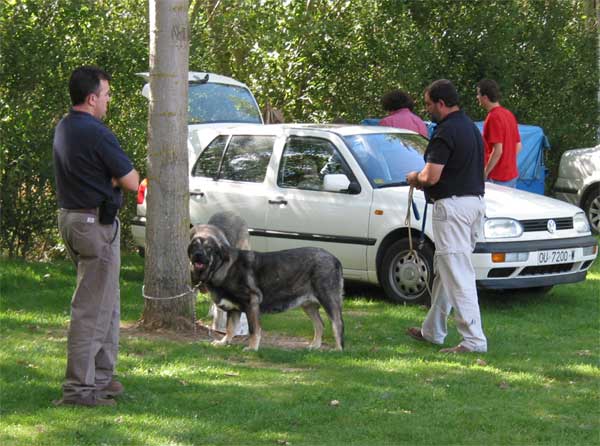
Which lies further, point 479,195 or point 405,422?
point 479,195

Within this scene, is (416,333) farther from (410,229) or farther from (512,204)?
(512,204)

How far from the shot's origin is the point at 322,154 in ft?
37.2

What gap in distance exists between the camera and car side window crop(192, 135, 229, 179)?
39.3 ft

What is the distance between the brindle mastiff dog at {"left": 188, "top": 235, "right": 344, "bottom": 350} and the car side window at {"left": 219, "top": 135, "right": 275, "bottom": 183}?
9.25ft

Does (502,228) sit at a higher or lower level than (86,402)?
higher

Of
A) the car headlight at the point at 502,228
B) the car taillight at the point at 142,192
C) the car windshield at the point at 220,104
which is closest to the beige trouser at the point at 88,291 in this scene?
the car headlight at the point at 502,228

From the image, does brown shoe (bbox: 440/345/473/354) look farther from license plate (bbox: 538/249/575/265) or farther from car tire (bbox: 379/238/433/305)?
license plate (bbox: 538/249/575/265)

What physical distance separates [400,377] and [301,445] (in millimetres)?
1818

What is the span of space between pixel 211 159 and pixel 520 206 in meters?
3.46

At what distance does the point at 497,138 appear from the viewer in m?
11.9

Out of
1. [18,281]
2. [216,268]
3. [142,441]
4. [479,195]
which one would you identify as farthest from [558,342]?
[18,281]

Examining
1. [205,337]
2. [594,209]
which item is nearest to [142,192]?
[205,337]

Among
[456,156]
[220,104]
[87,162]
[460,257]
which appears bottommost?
[460,257]

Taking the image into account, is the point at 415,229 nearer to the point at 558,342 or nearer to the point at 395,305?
the point at 395,305
